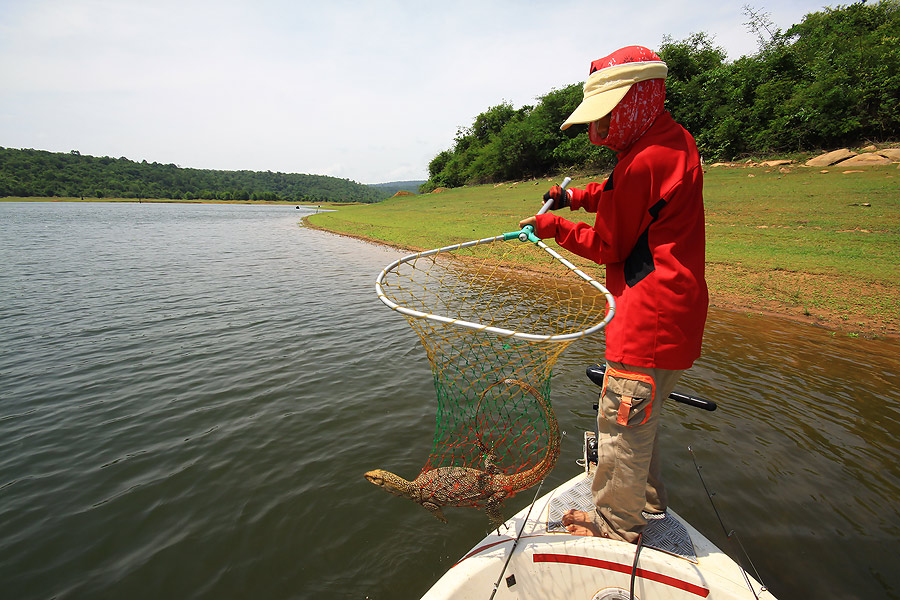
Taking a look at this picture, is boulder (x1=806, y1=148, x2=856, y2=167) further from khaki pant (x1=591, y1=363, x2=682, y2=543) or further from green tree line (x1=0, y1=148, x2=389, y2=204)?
green tree line (x1=0, y1=148, x2=389, y2=204)

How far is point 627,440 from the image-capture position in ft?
7.99

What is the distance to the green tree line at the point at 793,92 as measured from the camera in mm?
21672

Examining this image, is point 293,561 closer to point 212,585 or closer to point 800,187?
point 212,585

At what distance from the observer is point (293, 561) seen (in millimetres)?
3430

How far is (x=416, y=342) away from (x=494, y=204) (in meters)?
25.6

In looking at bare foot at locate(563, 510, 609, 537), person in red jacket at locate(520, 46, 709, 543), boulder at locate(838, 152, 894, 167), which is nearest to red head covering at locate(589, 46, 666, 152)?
person in red jacket at locate(520, 46, 709, 543)

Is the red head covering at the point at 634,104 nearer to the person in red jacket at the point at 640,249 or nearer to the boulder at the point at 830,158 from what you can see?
the person in red jacket at the point at 640,249

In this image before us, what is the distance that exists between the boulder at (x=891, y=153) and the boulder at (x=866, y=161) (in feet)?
0.41

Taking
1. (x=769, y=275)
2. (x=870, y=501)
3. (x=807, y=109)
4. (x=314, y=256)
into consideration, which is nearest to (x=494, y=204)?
(x=314, y=256)

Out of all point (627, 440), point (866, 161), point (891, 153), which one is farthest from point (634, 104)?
point (891, 153)

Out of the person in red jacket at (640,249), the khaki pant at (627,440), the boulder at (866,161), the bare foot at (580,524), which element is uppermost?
the boulder at (866,161)

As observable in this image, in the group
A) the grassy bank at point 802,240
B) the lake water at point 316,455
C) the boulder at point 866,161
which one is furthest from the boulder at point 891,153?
the lake water at point 316,455

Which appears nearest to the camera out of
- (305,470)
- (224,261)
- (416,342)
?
(305,470)

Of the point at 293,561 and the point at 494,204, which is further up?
the point at 494,204
